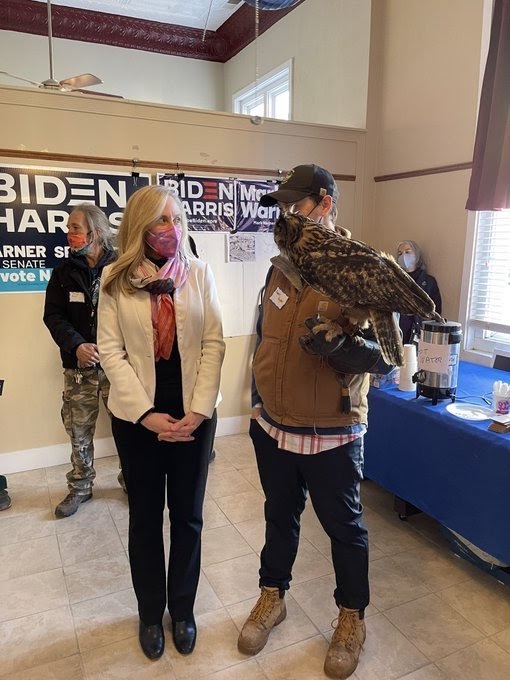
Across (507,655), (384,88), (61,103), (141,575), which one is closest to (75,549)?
(141,575)

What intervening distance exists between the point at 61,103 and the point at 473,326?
2.69 m

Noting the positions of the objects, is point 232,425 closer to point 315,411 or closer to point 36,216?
point 36,216

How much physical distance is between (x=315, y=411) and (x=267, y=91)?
14.3 feet

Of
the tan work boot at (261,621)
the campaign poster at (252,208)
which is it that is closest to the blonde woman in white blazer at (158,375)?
the tan work boot at (261,621)

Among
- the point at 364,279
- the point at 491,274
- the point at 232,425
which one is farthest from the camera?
the point at 232,425

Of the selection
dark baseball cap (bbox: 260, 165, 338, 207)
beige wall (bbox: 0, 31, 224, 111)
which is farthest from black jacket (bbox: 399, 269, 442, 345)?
beige wall (bbox: 0, 31, 224, 111)

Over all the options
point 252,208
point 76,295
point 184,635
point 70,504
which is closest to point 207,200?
point 252,208

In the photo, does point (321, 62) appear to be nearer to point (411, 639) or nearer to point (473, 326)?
point (473, 326)

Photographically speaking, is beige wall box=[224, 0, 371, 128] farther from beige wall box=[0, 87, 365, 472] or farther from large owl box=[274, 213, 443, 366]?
large owl box=[274, 213, 443, 366]

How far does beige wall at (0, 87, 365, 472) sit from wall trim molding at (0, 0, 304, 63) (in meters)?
1.84

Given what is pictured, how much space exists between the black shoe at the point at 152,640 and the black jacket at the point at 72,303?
4.15ft

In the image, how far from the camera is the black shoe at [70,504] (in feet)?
8.21

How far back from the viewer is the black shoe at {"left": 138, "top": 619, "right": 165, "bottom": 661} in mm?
1620

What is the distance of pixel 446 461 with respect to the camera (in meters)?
2.02
